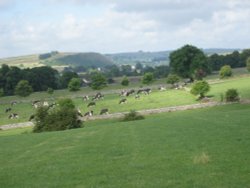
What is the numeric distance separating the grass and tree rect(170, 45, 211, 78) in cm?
8104

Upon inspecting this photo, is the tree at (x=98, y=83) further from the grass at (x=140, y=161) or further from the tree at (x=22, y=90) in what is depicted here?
the grass at (x=140, y=161)

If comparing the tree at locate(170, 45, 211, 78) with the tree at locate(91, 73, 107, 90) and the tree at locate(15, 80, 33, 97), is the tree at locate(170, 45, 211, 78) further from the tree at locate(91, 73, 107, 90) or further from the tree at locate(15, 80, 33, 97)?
the tree at locate(15, 80, 33, 97)

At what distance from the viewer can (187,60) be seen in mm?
108062

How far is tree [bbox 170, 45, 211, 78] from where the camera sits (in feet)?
346

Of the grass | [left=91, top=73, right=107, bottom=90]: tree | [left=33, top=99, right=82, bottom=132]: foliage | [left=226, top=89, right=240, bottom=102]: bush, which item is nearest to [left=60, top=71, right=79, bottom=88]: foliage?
[left=91, top=73, right=107, bottom=90]: tree

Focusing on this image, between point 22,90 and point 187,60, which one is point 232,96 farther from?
point 22,90

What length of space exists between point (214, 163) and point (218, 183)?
285cm

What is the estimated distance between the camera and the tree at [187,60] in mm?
105562

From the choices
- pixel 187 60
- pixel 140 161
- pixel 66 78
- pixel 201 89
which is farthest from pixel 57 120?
pixel 66 78

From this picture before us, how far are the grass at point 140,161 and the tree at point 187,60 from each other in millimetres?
81043

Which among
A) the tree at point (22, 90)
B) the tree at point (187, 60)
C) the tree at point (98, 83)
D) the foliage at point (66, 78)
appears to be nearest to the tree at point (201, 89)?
the tree at point (187, 60)

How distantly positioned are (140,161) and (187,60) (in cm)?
9296

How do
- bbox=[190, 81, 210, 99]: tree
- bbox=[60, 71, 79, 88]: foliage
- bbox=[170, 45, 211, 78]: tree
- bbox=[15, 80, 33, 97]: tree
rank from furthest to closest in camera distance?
1. bbox=[60, 71, 79, 88]: foliage
2. bbox=[170, 45, 211, 78]: tree
3. bbox=[15, 80, 33, 97]: tree
4. bbox=[190, 81, 210, 99]: tree

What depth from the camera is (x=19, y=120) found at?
6450 centimetres
